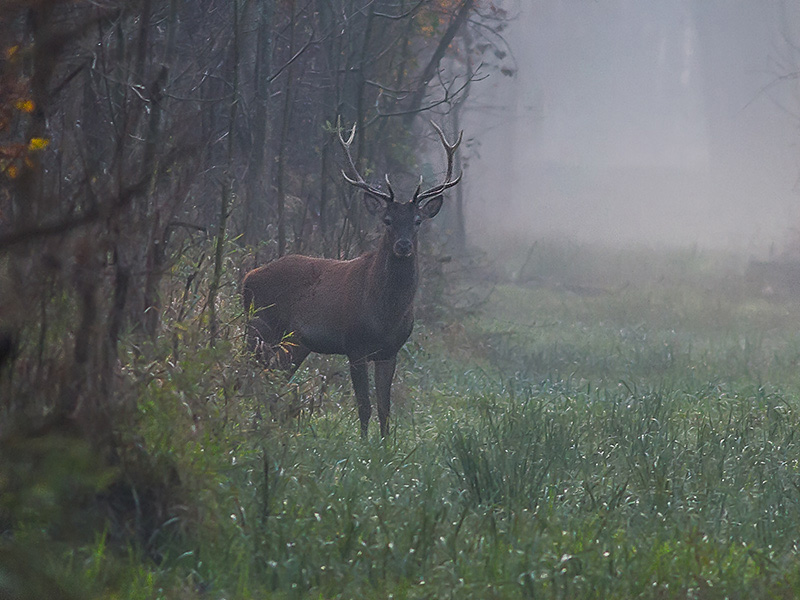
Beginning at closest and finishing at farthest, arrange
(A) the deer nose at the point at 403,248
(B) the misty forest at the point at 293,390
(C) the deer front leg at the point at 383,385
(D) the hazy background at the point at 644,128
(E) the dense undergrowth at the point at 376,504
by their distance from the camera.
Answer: (B) the misty forest at the point at 293,390 < (E) the dense undergrowth at the point at 376,504 < (A) the deer nose at the point at 403,248 < (C) the deer front leg at the point at 383,385 < (D) the hazy background at the point at 644,128

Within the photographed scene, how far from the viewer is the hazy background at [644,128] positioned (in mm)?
57906

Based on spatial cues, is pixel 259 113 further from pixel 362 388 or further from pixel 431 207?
pixel 362 388

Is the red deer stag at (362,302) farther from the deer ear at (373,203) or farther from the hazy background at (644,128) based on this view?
the hazy background at (644,128)

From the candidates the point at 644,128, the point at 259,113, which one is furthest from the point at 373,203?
the point at 644,128

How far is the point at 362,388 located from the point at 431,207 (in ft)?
5.21

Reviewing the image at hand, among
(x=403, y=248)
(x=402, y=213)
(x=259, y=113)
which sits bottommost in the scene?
(x=403, y=248)

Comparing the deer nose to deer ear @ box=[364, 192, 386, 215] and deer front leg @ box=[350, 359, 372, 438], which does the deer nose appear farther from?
deer front leg @ box=[350, 359, 372, 438]

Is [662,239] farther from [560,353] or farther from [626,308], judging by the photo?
[560,353]

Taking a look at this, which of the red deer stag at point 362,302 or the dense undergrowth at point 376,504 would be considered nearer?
the dense undergrowth at point 376,504

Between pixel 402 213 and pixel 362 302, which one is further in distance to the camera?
pixel 362 302

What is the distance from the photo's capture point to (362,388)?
8289mm

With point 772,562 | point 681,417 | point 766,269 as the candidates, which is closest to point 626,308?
point 766,269

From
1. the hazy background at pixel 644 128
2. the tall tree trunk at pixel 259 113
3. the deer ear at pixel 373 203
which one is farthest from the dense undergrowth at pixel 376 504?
the hazy background at pixel 644 128

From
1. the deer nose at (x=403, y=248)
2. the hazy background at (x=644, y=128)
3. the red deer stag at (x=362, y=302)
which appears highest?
the hazy background at (x=644, y=128)
